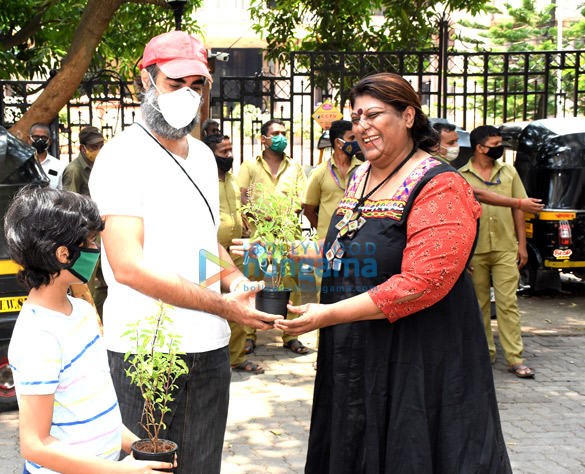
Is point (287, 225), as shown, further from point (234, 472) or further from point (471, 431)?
point (234, 472)

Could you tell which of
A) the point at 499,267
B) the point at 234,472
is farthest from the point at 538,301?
the point at 234,472

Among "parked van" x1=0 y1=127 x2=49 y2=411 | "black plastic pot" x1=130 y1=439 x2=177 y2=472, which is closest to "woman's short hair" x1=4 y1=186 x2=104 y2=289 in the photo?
"black plastic pot" x1=130 y1=439 x2=177 y2=472

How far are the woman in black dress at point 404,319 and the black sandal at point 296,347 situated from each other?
4648 mm

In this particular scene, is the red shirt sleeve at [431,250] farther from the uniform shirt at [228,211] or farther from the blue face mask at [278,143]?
the blue face mask at [278,143]

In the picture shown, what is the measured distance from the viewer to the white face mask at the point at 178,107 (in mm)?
2824

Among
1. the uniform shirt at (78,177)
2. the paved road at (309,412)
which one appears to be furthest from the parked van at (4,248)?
the uniform shirt at (78,177)

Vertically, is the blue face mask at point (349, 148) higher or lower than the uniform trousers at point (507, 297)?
higher

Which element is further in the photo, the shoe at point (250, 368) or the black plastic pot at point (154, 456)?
the shoe at point (250, 368)

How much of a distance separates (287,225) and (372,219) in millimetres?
470

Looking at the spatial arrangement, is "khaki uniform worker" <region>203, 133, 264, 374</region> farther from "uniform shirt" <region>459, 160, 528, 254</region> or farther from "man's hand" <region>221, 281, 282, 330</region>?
"man's hand" <region>221, 281, 282, 330</region>

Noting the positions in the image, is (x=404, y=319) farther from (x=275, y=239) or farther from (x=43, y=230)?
(x=43, y=230)

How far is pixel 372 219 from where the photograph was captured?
9.94ft

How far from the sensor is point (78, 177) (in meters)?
7.91

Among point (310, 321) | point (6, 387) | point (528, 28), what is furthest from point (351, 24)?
point (528, 28)
